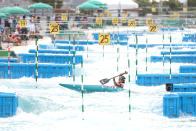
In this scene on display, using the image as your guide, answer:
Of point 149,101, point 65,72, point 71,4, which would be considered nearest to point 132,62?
point 65,72

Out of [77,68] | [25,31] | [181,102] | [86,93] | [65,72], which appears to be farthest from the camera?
[25,31]

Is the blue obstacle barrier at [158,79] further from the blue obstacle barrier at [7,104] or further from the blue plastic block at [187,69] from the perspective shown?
the blue obstacle barrier at [7,104]

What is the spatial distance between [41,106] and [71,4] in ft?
129

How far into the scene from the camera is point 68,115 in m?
14.2

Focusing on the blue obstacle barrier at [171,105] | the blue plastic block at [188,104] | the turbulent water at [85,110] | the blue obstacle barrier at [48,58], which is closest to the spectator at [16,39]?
the blue obstacle barrier at [48,58]

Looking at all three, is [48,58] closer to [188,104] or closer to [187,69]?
[187,69]

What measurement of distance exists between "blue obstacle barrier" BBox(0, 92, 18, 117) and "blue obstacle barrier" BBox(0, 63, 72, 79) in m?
6.35

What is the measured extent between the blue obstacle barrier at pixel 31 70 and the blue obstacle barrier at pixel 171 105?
7.18 meters

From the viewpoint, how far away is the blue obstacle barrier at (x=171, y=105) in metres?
13.3

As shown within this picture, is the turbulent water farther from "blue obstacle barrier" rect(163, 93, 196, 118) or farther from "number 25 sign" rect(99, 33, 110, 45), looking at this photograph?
"number 25 sign" rect(99, 33, 110, 45)

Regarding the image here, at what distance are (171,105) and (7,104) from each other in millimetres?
4719

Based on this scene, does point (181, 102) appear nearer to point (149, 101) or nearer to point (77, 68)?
point (149, 101)

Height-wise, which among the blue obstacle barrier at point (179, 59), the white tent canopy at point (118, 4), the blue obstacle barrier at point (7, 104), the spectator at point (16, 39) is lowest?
the blue obstacle barrier at point (7, 104)

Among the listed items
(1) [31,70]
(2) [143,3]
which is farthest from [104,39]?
(2) [143,3]
